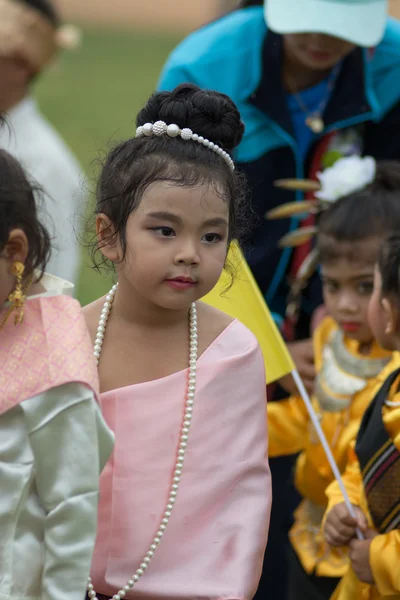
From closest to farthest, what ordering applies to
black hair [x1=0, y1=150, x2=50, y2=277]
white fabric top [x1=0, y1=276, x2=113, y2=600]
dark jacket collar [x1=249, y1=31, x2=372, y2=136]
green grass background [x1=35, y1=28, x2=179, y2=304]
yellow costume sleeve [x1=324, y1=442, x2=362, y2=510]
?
white fabric top [x1=0, y1=276, x2=113, y2=600] → black hair [x1=0, y1=150, x2=50, y2=277] → yellow costume sleeve [x1=324, y1=442, x2=362, y2=510] → dark jacket collar [x1=249, y1=31, x2=372, y2=136] → green grass background [x1=35, y1=28, x2=179, y2=304]

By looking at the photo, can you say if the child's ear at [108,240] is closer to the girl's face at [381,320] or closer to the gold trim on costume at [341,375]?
the girl's face at [381,320]

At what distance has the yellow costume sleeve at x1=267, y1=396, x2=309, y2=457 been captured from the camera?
3482mm

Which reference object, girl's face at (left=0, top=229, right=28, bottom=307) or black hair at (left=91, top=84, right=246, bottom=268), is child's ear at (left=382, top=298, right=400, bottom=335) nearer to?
black hair at (left=91, top=84, right=246, bottom=268)

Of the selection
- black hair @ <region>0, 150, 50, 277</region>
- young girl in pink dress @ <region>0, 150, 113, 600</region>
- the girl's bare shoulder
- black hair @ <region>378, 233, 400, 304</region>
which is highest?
black hair @ <region>0, 150, 50, 277</region>

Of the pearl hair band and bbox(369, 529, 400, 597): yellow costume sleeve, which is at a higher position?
the pearl hair band

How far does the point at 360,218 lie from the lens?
11.3ft

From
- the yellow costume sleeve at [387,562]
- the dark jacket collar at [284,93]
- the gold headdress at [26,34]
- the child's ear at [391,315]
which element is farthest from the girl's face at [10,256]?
the gold headdress at [26,34]

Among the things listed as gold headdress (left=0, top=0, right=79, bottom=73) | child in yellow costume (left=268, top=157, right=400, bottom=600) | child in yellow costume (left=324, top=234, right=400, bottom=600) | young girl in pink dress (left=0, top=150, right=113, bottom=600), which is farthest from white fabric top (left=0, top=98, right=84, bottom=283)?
young girl in pink dress (left=0, top=150, right=113, bottom=600)

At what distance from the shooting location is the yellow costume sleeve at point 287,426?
3482 millimetres

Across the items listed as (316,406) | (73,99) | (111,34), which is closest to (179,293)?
(316,406)

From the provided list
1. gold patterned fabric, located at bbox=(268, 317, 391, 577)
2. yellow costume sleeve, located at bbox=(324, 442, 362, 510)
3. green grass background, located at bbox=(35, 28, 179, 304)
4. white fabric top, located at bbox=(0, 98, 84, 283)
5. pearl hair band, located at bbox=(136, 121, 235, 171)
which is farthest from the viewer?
green grass background, located at bbox=(35, 28, 179, 304)

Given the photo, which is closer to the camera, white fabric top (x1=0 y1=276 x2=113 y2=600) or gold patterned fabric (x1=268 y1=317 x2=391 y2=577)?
white fabric top (x1=0 y1=276 x2=113 y2=600)

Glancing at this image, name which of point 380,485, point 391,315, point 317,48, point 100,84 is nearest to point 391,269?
point 391,315

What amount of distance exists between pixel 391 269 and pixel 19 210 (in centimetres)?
98
